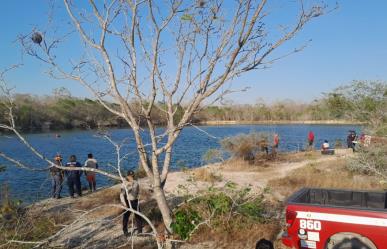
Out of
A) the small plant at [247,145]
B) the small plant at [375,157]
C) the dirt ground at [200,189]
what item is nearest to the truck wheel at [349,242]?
the dirt ground at [200,189]

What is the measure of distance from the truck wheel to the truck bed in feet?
2.79

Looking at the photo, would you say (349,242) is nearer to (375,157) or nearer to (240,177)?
(375,157)

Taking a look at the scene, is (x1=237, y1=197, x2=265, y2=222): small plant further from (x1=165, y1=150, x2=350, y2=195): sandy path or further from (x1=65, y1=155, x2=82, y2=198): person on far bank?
(x1=65, y1=155, x2=82, y2=198): person on far bank

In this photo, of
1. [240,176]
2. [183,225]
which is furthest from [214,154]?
[183,225]

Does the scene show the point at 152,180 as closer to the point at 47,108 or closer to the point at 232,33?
the point at 232,33

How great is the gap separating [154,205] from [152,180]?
7.27 meters

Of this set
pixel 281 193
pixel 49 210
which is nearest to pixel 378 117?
pixel 281 193

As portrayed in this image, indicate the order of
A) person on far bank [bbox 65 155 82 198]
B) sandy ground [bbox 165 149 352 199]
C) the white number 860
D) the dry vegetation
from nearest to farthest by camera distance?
the white number 860, the dry vegetation, person on far bank [bbox 65 155 82 198], sandy ground [bbox 165 149 352 199]

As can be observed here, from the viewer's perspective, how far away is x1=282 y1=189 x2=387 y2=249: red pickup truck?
6.28m

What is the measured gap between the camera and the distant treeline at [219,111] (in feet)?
A: 23.8

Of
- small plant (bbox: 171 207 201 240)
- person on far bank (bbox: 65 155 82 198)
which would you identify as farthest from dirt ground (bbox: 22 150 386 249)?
small plant (bbox: 171 207 201 240)

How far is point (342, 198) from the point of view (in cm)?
800

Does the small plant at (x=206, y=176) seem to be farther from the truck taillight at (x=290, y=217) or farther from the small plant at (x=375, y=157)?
the truck taillight at (x=290, y=217)

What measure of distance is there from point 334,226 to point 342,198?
1.51m
